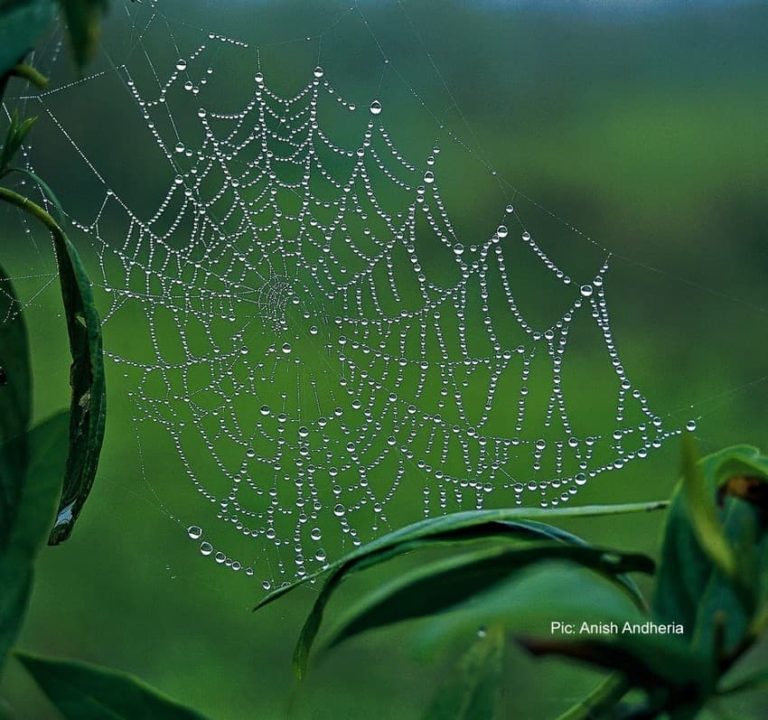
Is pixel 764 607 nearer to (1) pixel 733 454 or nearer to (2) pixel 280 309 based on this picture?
(1) pixel 733 454

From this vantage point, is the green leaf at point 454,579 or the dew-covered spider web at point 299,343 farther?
the dew-covered spider web at point 299,343

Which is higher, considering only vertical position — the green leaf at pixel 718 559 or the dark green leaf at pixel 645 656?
the green leaf at pixel 718 559

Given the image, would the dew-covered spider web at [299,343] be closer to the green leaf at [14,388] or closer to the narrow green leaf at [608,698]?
the green leaf at [14,388]

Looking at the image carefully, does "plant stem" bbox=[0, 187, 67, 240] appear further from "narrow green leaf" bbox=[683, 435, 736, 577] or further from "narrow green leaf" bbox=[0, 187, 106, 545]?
"narrow green leaf" bbox=[683, 435, 736, 577]

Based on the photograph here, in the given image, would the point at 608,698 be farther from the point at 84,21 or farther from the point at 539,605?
the point at 84,21

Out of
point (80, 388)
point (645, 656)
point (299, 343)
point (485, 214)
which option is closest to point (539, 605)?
point (645, 656)

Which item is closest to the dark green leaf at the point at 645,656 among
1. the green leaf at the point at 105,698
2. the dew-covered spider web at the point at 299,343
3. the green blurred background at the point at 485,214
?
the green leaf at the point at 105,698
